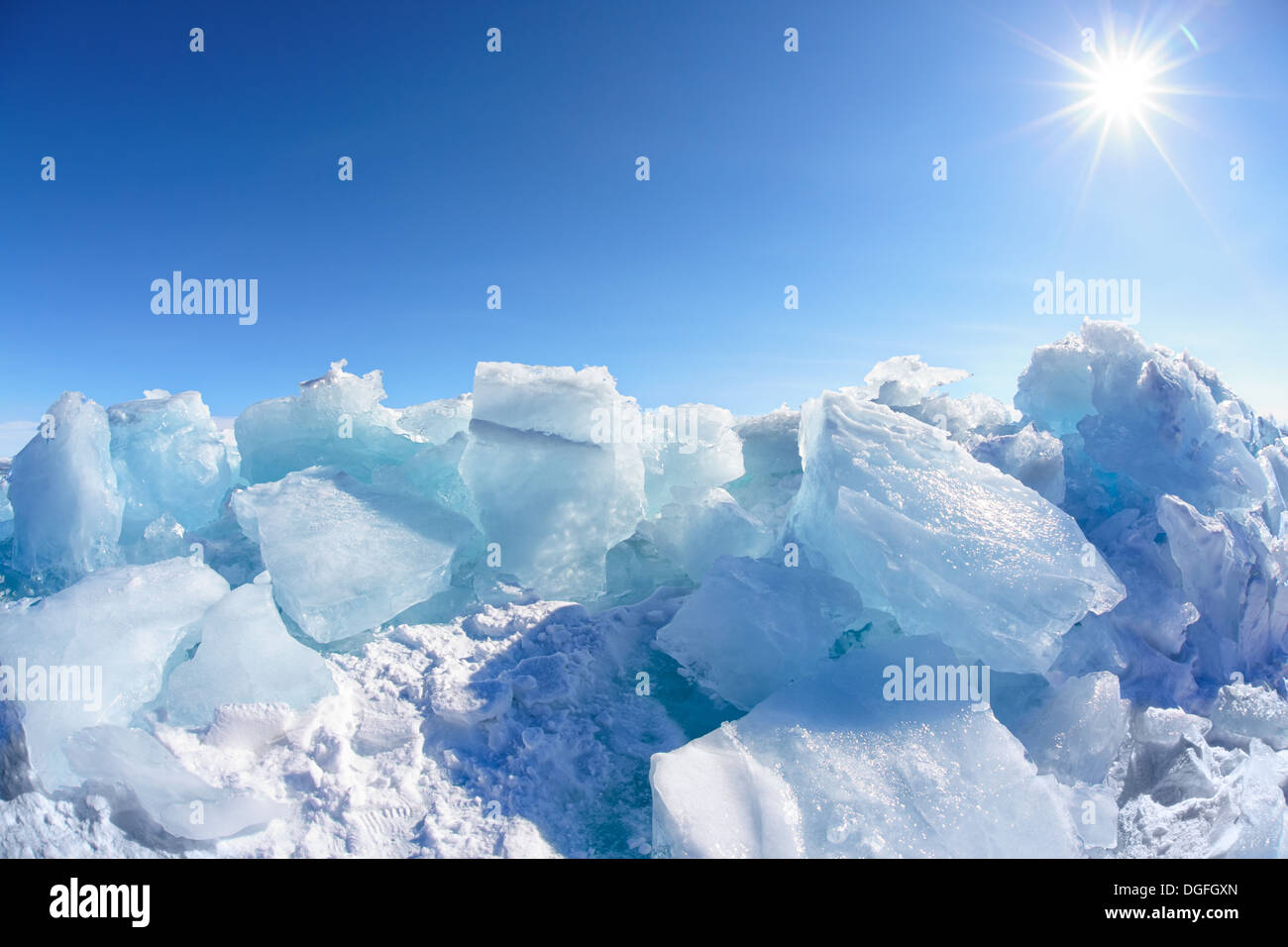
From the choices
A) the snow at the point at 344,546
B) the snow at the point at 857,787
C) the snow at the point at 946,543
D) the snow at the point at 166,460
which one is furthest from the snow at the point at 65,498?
the snow at the point at 946,543

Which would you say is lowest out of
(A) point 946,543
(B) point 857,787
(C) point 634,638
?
(B) point 857,787

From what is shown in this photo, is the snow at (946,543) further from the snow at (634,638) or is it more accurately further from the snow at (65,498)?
the snow at (65,498)

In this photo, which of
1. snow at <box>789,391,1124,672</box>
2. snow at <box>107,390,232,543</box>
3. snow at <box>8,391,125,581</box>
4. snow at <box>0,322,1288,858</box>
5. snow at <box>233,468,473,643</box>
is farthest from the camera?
snow at <box>107,390,232,543</box>

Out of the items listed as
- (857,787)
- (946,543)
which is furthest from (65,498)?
(946,543)

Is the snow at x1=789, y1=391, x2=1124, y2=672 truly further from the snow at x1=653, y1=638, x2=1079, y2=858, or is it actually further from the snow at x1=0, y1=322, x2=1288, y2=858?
the snow at x1=653, y1=638, x2=1079, y2=858

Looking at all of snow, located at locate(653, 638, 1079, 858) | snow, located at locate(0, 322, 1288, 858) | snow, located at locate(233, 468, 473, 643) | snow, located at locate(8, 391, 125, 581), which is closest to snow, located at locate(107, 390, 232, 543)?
snow, located at locate(0, 322, 1288, 858)

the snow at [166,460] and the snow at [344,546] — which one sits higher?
the snow at [166,460]

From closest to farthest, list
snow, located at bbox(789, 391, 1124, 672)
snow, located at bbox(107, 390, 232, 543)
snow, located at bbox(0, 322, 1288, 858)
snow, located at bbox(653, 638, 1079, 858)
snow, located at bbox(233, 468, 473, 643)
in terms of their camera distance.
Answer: snow, located at bbox(653, 638, 1079, 858) < snow, located at bbox(0, 322, 1288, 858) < snow, located at bbox(789, 391, 1124, 672) < snow, located at bbox(233, 468, 473, 643) < snow, located at bbox(107, 390, 232, 543)

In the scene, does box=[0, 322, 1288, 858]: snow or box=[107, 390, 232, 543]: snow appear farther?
box=[107, 390, 232, 543]: snow

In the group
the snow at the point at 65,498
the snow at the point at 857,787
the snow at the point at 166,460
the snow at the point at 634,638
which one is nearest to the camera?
the snow at the point at 857,787

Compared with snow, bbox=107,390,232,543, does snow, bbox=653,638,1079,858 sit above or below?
below

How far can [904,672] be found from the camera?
366 centimetres

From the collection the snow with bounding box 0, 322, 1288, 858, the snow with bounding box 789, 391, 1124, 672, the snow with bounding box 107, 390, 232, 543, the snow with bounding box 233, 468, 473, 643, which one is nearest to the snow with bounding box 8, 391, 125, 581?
the snow with bounding box 0, 322, 1288, 858

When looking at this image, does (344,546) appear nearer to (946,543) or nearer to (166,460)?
(166,460)
